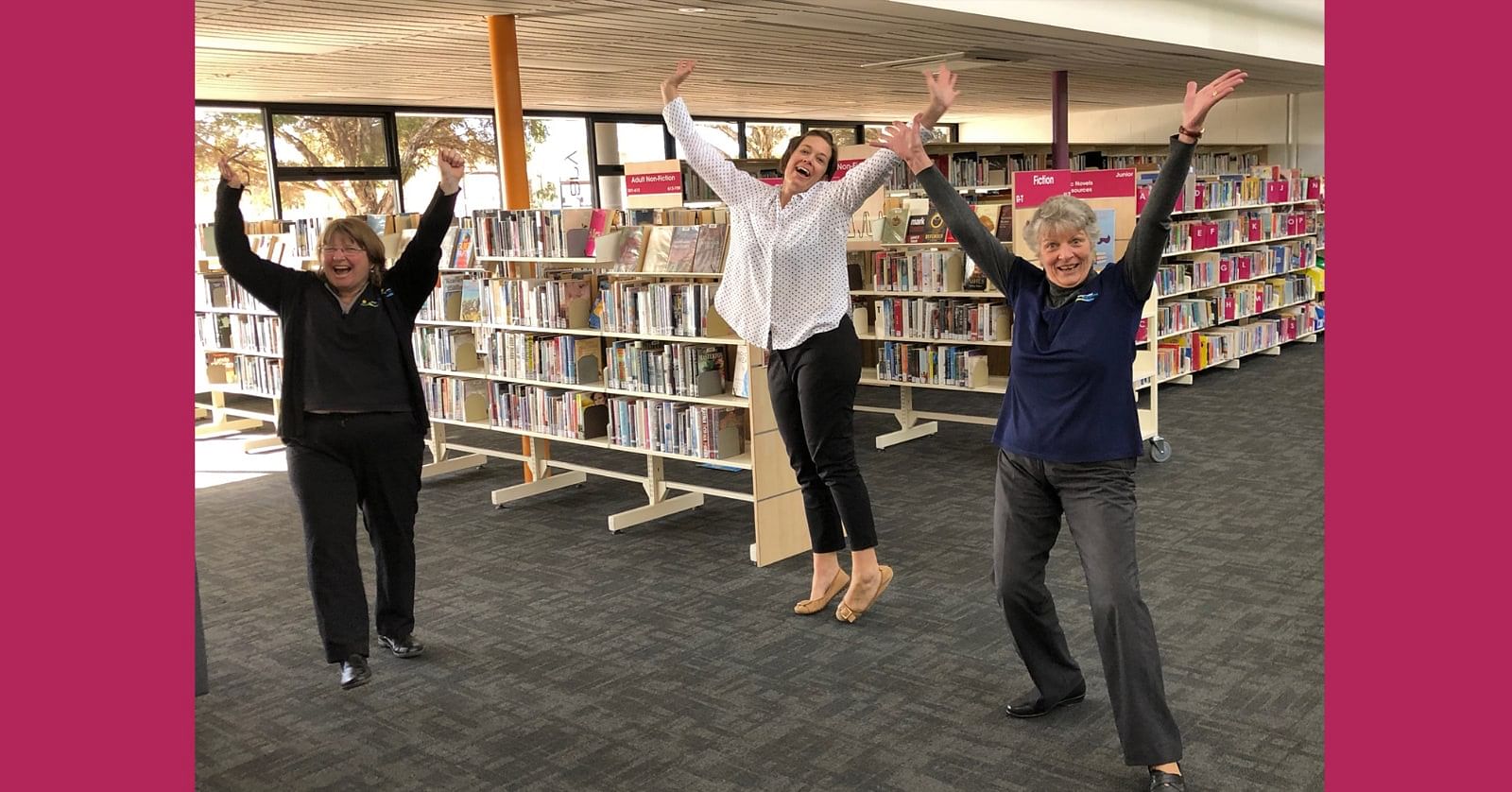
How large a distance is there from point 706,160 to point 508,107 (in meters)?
3.19

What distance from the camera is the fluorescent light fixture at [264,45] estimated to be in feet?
25.4

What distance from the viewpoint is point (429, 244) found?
13.3ft

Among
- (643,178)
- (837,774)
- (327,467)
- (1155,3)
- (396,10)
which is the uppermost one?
(1155,3)

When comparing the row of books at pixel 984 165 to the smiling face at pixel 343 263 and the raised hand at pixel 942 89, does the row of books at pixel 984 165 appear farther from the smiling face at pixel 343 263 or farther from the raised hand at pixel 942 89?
the smiling face at pixel 343 263

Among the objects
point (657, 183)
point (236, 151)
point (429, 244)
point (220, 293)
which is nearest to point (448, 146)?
point (236, 151)

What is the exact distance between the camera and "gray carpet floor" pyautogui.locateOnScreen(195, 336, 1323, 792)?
342 cm

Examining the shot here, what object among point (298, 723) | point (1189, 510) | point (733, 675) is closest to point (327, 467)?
point (298, 723)

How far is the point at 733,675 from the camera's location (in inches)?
163

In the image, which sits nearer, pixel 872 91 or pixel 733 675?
pixel 733 675

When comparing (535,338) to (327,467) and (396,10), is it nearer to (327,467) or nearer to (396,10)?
(396,10)

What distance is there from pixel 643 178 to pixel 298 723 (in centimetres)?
490

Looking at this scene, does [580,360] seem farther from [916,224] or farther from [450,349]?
[916,224]

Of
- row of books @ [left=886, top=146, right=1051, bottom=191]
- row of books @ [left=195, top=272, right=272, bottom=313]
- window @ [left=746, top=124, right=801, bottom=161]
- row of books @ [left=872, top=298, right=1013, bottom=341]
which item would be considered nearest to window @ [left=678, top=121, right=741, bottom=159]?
window @ [left=746, top=124, right=801, bottom=161]

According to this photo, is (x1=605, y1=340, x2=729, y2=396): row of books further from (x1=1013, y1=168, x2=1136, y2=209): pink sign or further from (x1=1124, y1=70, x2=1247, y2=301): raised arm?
(x1=1124, y1=70, x2=1247, y2=301): raised arm
